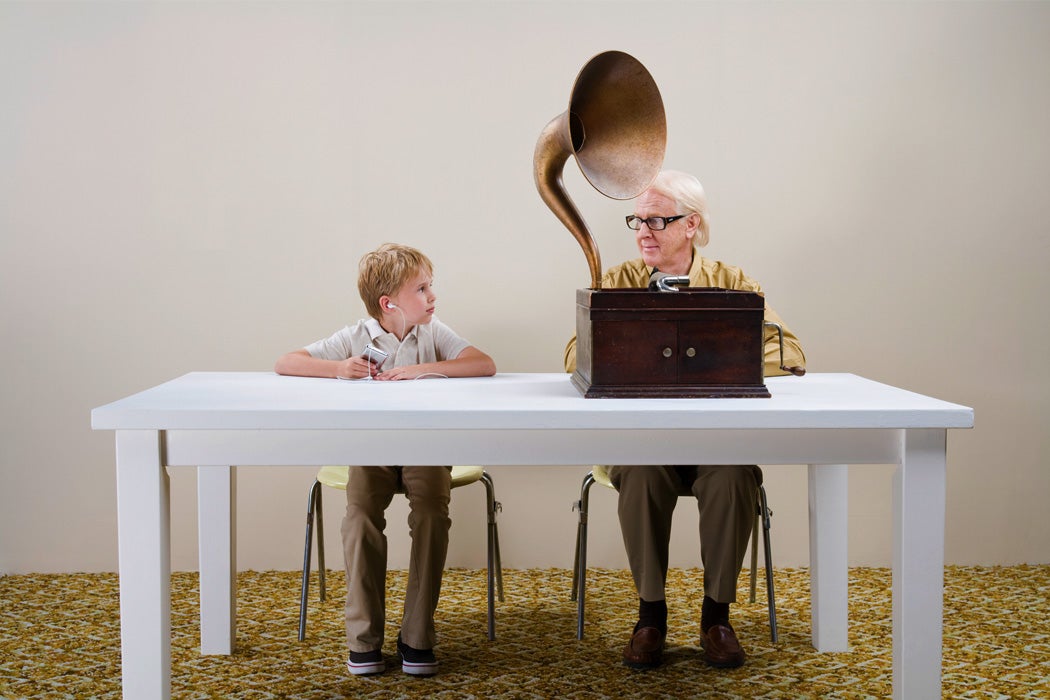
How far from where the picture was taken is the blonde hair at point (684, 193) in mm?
3045

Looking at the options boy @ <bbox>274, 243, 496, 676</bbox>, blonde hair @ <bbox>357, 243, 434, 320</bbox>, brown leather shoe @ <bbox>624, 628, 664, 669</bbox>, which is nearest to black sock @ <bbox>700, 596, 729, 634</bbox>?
brown leather shoe @ <bbox>624, 628, 664, 669</bbox>

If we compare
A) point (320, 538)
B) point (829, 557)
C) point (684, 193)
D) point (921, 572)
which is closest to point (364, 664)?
point (320, 538)

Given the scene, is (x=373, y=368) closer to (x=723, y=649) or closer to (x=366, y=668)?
(x=366, y=668)

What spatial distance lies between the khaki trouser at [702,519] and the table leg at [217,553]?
988mm

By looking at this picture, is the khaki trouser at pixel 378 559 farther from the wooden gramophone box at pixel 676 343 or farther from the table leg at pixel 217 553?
the wooden gramophone box at pixel 676 343

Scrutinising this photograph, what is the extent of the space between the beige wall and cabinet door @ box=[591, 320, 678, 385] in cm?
150

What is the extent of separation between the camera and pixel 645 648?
2748 millimetres

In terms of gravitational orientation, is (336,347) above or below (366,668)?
above

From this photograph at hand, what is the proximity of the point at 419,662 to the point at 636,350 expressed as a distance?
104 centimetres

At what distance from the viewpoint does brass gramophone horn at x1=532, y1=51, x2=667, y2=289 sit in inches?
92.5

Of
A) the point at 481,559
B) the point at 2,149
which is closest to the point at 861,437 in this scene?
the point at 481,559

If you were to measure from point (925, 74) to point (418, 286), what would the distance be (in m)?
1.87

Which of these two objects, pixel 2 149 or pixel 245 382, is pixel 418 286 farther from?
pixel 2 149

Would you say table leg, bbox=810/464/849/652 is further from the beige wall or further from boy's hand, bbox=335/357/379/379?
boy's hand, bbox=335/357/379/379
